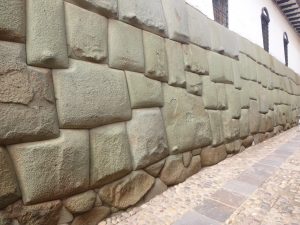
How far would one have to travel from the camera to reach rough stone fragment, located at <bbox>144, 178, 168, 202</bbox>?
1583mm

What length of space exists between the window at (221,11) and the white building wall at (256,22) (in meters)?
0.10

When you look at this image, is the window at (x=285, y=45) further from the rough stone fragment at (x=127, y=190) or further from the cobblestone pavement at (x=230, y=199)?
the rough stone fragment at (x=127, y=190)

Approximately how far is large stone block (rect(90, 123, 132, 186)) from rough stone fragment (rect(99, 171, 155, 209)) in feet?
0.15

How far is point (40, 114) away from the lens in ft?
3.47

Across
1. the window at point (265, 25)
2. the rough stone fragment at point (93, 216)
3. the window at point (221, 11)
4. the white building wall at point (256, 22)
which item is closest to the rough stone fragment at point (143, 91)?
the rough stone fragment at point (93, 216)

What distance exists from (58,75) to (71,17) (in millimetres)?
324

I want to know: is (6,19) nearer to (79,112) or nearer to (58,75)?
(58,75)

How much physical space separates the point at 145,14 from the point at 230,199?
139cm

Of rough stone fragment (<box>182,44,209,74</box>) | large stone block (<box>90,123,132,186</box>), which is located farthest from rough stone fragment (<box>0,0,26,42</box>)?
rough stone fragment (<box>182,44,209,74</box>)

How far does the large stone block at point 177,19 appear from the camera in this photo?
75.6 inches

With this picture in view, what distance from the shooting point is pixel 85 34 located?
1.27 metres

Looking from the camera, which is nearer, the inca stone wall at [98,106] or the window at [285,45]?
the inca stone wall at [98,106]

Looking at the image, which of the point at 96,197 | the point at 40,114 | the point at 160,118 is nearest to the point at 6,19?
the point at 40,114

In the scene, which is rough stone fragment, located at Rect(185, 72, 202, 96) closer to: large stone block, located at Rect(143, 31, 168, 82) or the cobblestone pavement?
large stone block, located at Rect(143, 31, 168, 82)
